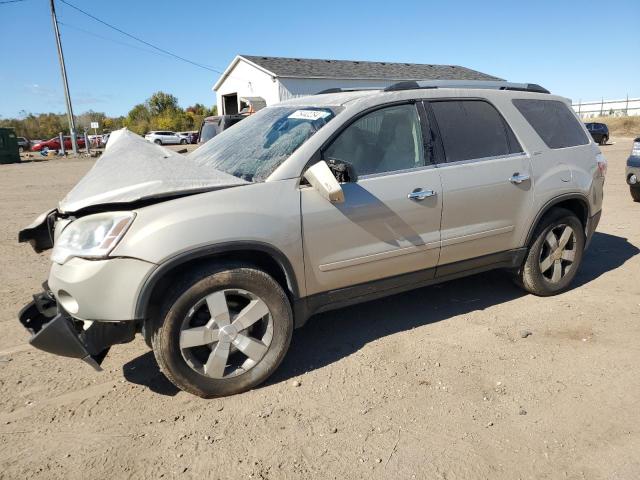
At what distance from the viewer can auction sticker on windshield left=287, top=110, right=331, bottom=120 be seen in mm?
3359

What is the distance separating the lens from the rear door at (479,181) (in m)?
3.65

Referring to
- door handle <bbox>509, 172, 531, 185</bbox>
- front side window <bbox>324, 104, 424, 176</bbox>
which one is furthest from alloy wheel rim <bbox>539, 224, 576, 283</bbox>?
front side window <bbox>324, 104, 424, 176</bbox>

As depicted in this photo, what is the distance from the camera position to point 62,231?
282cm

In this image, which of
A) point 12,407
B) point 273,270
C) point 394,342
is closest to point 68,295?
point 12,407

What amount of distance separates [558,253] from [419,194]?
1.85 metres

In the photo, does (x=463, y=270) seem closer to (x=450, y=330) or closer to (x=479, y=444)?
(x=450, y=330)

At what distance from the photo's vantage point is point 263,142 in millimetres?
3504

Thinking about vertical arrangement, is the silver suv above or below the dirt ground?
above

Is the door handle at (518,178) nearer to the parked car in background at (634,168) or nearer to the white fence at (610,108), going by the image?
the parked car in background at (634,168)

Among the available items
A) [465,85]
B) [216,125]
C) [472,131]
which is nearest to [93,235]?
[472,131]

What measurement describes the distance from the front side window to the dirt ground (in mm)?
1368

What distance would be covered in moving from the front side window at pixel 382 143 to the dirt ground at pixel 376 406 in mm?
1368

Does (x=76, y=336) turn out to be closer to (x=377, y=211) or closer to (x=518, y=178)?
(x=377, y=211)

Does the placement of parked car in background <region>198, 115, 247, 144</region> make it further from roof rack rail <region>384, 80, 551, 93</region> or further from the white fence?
the white fence
